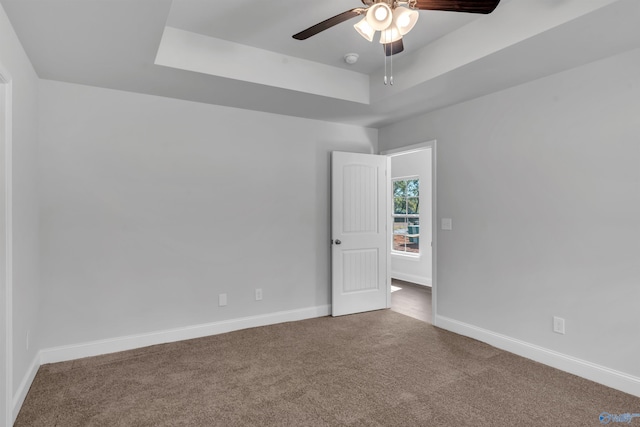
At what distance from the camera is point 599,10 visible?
204 cm

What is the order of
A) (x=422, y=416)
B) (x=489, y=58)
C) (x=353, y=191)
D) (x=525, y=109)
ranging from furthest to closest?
1. (x=353, y=191)
2. (x=525, y=109)
3. (x=489, y=58)
4. (x=422, y=416)

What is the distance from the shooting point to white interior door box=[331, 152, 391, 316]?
435cm

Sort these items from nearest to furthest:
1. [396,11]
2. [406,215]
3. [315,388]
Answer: [396,11] < [315,388] < [406,215]

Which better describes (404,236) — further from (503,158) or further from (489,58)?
(489,58)

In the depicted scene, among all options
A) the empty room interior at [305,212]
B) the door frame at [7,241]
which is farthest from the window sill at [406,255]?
the door frame at [7,241]

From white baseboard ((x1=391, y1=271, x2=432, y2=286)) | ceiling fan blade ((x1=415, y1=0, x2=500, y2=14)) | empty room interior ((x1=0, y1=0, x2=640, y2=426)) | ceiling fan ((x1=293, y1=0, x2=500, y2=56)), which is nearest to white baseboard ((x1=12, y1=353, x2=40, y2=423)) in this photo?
empty room interior ((x1=0, y1=0, x2=640, y2=426))

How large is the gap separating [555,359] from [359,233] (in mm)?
2315

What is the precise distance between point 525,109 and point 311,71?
196 centimetres

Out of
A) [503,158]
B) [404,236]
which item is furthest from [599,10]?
[404,236]

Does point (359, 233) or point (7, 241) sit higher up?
point (7, 241)

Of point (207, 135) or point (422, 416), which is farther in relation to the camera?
point (207, 135)

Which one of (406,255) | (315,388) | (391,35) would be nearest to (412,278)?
(406,255)

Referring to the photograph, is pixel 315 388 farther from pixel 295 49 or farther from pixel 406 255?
pixel 406 255

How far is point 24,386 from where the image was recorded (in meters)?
2.47
